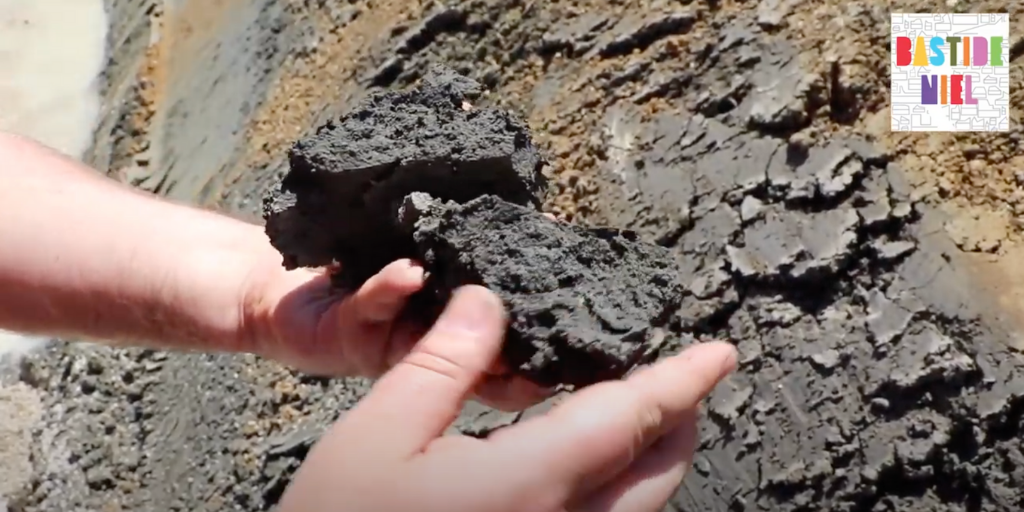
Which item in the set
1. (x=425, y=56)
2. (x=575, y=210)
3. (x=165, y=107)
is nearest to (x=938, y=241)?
(x=575, y=210)

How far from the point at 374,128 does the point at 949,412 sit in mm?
997

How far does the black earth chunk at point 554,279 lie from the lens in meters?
0.93

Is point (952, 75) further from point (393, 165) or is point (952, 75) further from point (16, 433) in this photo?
point (16, 433)

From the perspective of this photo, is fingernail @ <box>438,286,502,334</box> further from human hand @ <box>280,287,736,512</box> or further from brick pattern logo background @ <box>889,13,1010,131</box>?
brick pattern logo background @ <box>889,13,1010,131</box>

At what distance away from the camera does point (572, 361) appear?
0.94 metres

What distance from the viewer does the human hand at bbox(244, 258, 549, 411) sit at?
1.06 m

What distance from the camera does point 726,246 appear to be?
5.16ft

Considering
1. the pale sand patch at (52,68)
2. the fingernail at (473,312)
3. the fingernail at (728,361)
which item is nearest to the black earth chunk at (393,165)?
the fingernail at (473,312)

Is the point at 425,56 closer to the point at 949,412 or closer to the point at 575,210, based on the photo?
the point at 575,210

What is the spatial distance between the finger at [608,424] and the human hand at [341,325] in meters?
0.19

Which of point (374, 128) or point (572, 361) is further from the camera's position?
point (374, 128)

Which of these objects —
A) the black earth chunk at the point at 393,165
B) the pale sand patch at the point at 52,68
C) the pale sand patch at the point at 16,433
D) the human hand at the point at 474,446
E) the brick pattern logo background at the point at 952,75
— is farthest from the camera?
the pale sand patch at the point at 52,68

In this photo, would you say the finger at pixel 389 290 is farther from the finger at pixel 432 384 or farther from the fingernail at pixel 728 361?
the fingernail at pixel 728 361

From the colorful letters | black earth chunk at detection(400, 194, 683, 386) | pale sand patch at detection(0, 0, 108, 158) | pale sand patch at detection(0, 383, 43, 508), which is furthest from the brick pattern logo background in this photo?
pale sand patch at detection(0, 0, 108, 158)
